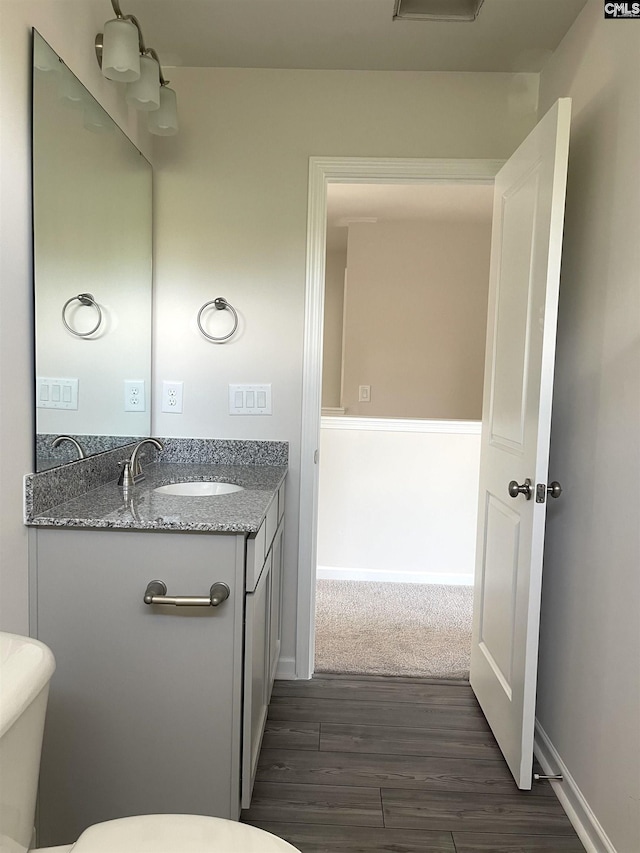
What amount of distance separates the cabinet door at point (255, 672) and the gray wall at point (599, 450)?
0.91 m

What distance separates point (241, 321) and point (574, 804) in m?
1.94

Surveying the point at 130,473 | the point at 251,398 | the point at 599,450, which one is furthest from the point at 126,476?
the point at 599,450

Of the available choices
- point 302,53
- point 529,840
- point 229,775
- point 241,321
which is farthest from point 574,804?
point 302,53

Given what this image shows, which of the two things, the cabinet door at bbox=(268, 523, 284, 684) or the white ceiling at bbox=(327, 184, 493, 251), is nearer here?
the cabinet door at bbox=(268, 523, 284, 684)

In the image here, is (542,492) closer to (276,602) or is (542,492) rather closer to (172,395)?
(276,602)

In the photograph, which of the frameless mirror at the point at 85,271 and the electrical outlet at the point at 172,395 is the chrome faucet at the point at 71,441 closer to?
the frameless mirror at the point at 85,271

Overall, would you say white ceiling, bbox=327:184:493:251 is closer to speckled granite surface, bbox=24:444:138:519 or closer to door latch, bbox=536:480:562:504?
speckled granite surface, bbox=24:444:138:519

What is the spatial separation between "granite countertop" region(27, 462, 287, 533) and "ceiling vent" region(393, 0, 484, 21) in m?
1.58

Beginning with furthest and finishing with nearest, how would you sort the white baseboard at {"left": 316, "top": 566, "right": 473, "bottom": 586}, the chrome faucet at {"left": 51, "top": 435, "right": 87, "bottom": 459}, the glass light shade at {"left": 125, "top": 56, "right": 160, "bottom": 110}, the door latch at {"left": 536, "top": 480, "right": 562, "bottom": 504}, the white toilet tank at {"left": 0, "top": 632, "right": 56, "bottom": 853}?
the white baseboard at {"left": 316, "top": 566, "right": 473, "bottom": 586} < the glass light shade at {"left": 125, "top": 56, "right": 160, "bottom": 110} < the door latch at {"left": 536, "top": 480, "right": 562, "bottom": 504} < the chrome faucet at {"left": 51, "top": 435, "right": 87, "bottom": 459} < the white toilet tank at {"left": 0, "top": 632, "right": 56, "bottom": 853}

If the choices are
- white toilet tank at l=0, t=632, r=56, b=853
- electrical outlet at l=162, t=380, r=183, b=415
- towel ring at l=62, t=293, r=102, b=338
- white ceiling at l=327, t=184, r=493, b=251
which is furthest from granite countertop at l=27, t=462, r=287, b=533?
white ceiling at l=327, t=184, r=493, b=251

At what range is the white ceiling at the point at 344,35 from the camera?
201 cm

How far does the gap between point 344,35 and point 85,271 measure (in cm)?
122

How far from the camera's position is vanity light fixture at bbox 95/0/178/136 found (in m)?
1.77

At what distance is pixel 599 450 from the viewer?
5.67 feet
